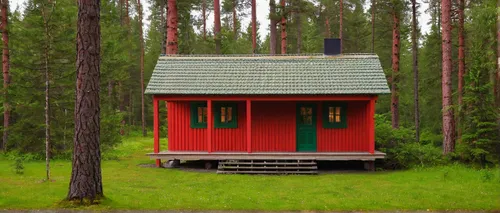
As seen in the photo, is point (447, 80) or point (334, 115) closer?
point (447, 80)

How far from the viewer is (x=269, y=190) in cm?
1174

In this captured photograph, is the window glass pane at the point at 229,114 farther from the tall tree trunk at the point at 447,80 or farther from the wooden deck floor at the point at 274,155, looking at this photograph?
the tall tree trunk at the point at 447,80

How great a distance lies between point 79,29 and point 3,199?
4.31m

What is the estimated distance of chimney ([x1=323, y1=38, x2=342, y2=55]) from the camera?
64.0ft

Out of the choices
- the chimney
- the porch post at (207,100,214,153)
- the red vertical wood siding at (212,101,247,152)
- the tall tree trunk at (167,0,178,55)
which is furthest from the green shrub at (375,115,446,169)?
the tall tree trunk at (167,0,178,55)

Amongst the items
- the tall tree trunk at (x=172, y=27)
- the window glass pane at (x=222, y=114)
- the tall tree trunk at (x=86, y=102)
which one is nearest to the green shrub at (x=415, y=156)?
the window glass pane at (x=222, y=114)

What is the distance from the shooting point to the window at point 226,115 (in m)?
17.8

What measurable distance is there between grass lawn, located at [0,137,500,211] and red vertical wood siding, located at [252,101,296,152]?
293 centimetres

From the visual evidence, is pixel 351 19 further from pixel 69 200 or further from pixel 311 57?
pixel 69 200

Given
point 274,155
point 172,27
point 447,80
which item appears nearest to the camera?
point 274,155

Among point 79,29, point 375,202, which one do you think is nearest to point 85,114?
point 79,29

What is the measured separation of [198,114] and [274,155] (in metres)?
3.74

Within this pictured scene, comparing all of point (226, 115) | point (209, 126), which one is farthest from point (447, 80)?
point (209, 126)

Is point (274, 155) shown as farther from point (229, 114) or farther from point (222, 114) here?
point (222, 114)
